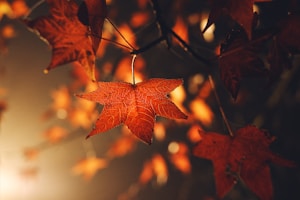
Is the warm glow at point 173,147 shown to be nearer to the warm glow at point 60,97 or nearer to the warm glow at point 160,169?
the warm glow at point 160,169

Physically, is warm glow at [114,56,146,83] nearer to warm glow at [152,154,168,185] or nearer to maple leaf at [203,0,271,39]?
warm glow at [152,154,168,185]

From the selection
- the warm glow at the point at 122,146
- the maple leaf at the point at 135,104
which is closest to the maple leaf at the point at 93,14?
the maple leaf at the point at 135,104

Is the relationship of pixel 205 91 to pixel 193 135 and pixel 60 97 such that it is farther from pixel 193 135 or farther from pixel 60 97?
pixel 60 97

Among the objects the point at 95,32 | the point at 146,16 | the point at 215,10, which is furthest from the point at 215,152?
the point at 146,16

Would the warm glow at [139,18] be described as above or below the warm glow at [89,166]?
above

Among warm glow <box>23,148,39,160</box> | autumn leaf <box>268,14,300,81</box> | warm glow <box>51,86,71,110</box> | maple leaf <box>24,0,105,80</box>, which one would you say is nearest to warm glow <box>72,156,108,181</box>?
warm glow <box>23,148,39,160</box>
